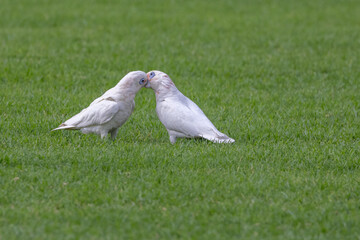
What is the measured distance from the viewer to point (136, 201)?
4.99m

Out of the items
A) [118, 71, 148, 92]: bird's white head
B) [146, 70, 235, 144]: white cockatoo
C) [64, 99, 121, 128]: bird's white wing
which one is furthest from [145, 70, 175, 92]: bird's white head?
[64, 99, 121, 128]: bird's white wing

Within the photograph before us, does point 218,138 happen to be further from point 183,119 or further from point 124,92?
point 124,92

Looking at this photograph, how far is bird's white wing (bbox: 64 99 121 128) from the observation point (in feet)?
20.4

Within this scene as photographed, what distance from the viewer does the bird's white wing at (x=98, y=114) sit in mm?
6223

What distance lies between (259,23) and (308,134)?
7.44m

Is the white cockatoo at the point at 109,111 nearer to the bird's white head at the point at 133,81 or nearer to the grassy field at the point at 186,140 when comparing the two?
the bird's white head at the point at 133,81

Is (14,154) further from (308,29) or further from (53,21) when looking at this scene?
(308,29)

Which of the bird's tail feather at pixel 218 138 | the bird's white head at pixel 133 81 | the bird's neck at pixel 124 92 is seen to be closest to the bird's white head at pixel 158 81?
the bird's white head at pixel 133 81

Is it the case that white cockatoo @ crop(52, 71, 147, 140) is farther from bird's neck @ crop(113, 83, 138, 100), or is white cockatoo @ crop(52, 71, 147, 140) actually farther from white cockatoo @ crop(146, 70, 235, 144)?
white cockatoo @ crop(146, 70, 235, 144)

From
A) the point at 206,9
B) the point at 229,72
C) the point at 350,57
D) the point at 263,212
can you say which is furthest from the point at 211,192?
the point at 206,9

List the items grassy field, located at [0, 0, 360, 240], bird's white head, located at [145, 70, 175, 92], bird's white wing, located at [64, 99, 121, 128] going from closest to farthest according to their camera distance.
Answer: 1. grassy field, located at [0, 0, 360, 240]
2. bird's white wing, located at [64, 99, 121, 128]
3. bird's white head, located at [145, 70, 175, 92]

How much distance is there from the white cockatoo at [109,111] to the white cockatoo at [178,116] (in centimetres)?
27

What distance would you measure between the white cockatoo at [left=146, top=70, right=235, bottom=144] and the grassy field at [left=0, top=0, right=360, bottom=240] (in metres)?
0.15

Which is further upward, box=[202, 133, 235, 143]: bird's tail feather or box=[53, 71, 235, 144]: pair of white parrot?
→ box=[53, 71, 235, 144]: pair of white parrot
